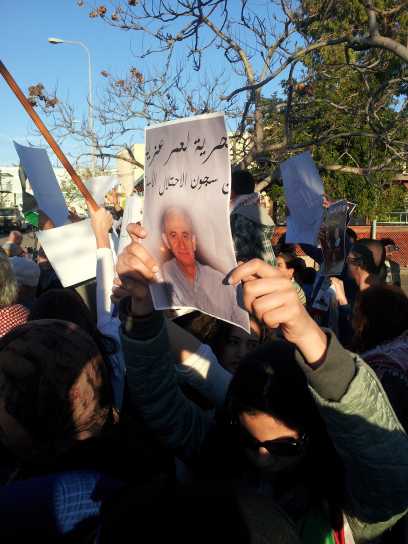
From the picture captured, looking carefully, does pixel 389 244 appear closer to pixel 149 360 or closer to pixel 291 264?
pixel 291 264

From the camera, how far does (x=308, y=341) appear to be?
1.06 metres

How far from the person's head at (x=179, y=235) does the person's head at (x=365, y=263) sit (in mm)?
2904

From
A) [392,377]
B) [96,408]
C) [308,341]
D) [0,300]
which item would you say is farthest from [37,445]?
[0,300]

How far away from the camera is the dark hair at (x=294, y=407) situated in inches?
50.8

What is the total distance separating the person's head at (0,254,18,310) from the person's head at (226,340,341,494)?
1.63m

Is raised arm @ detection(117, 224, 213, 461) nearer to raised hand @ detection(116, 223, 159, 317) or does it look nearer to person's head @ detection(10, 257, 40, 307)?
raised hand @ detection(116, 223, 159, 317)

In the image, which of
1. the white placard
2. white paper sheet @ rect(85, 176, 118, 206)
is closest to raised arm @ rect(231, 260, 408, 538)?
the white placard

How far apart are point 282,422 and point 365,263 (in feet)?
9.80

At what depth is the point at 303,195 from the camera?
10.2ft

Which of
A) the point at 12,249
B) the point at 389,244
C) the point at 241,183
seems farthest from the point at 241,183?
the point at 12,249

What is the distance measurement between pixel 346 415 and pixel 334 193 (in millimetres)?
17142

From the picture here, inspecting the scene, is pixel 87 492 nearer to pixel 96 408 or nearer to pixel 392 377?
pixel 96 408

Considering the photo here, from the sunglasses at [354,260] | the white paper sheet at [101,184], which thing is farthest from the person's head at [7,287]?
the sunglasses at [354,260]

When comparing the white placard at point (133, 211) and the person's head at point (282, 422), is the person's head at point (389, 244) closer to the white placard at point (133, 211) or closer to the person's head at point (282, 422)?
the white placard at point (133, 211)
